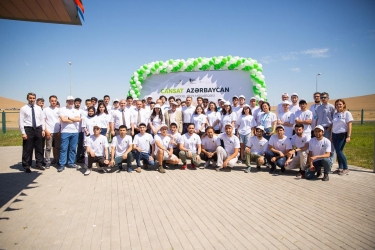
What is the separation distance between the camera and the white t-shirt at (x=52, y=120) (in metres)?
7.43

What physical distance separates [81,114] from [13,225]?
175 inches

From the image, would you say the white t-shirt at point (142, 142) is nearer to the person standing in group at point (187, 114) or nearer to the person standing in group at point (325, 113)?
the person standing in group at point (187, 114)

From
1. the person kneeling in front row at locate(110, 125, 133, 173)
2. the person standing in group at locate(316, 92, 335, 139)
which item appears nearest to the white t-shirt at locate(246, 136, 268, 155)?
the person standing in group at locate(316, 92, 335, 139)

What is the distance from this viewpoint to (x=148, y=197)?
483cm

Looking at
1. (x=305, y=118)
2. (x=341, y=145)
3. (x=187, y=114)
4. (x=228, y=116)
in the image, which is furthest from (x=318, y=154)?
(x=187, y=114)

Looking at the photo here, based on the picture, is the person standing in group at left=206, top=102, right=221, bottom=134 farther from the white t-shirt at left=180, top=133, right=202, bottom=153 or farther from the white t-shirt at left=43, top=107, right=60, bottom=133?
the white t-shirt at left=43, top=107, right=60, bottom=133

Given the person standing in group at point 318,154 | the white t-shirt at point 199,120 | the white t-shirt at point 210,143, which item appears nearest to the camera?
the person standing in group at point 318,154

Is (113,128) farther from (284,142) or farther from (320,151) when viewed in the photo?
(320,151)

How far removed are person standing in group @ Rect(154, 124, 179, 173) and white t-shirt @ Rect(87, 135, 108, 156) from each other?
1.45m

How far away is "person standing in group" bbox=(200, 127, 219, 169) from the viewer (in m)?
7.43

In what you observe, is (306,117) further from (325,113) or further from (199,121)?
(199,121)

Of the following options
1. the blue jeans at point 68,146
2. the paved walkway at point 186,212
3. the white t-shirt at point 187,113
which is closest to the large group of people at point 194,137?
the blue jeans at point 68,146

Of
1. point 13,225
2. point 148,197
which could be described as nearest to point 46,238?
point 13,225

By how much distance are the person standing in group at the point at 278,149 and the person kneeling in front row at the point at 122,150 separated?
12.4 ft
